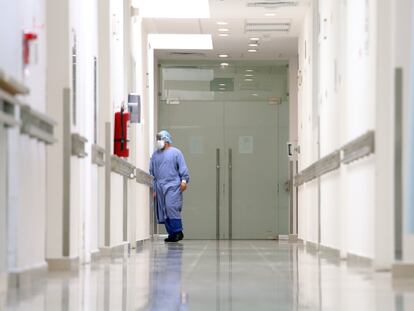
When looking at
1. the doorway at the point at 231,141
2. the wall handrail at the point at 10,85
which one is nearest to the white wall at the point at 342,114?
the wall handrail at the point at 10,85

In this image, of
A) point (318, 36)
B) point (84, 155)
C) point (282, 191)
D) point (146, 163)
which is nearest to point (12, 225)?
point (84, 155)

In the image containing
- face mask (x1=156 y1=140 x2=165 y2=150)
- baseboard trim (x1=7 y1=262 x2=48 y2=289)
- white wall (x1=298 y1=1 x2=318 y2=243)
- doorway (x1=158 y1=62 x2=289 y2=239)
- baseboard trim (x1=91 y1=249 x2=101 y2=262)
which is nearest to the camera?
baseboard trim (x1=7 y1=262 x2=48 y2=289)

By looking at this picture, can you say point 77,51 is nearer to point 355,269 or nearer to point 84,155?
point 84,155

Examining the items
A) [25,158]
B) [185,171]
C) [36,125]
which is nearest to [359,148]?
[36,125]

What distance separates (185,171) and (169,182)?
0.31m

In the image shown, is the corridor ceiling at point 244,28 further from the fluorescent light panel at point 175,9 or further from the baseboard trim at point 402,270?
the baseboard trim at point 402,270

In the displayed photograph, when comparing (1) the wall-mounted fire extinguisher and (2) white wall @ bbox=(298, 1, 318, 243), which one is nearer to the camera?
(1) the wall-mounted fire extinguisher

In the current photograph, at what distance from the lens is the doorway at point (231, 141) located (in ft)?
66.1

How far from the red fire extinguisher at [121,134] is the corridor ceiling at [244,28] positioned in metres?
4.12

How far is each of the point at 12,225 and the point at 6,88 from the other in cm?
74

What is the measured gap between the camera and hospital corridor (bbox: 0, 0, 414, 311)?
495 centimetres

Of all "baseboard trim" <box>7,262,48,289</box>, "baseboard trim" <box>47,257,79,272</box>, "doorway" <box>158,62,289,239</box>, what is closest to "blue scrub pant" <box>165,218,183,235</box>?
"doorway" <box>158,62,289,239</box>

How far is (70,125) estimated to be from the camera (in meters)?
7.12

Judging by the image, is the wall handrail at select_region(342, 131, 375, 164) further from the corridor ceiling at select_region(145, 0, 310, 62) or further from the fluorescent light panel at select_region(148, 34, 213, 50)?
the fluorescent light panel at select_region(148, 34, 213, 50)
